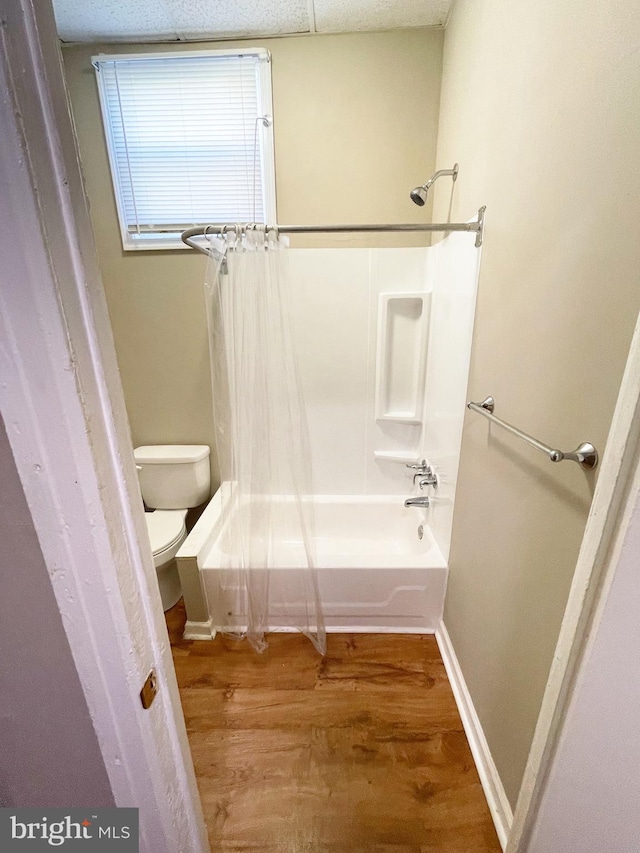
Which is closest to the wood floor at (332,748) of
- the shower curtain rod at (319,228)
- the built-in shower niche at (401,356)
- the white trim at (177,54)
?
the built-in shower niche at (401,356)

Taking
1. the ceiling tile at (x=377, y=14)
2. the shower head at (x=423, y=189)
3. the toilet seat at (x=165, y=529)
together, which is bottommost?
the toilet seat at (x=165, y=529)

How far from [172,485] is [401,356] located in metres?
1.53

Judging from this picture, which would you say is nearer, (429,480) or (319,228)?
(319,228)

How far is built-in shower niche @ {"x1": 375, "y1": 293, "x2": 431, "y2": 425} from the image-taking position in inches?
A: 76.2

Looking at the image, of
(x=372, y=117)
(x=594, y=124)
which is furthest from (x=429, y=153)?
(x=594, y=124)

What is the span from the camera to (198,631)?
5.52ft

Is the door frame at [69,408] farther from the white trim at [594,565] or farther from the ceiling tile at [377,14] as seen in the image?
the ceiling tile at [377,14]

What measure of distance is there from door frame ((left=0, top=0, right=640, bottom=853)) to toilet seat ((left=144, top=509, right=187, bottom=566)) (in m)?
1.19

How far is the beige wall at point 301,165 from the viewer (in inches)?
66.3

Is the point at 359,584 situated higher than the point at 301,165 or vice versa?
the point at 301,165

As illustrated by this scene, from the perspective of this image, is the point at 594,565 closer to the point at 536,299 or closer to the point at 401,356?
the point at 536,299

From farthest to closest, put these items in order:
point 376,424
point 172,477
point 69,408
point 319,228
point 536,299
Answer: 1. point 376,424
2. point 172,477
3. point 319,228
4. point 536,299
5. point 69,408

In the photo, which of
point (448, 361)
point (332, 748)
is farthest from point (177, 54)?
point (332, 748)

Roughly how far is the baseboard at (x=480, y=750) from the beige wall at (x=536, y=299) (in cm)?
5
